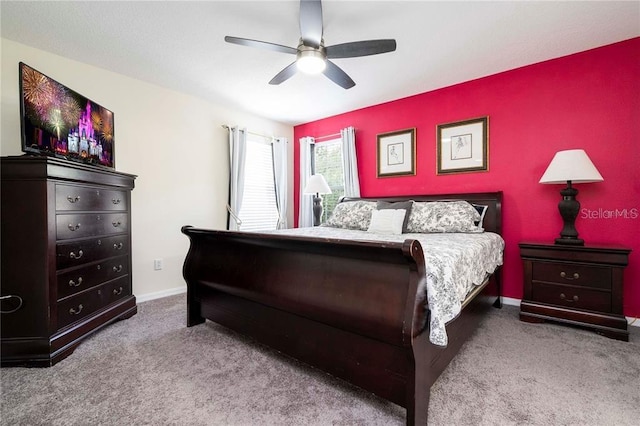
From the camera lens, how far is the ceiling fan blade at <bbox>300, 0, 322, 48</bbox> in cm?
170

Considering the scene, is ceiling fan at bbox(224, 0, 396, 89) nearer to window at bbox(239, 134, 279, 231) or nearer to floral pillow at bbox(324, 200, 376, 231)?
floral pillow at bbox(324, 200, 376, 231)

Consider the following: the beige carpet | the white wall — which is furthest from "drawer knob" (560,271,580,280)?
the white wall

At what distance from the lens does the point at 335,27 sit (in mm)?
2285

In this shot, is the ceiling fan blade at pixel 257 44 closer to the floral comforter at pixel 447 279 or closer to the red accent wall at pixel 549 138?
the floral comforter at pixel 447 279

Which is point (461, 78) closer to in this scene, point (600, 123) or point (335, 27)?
point (600, 123)

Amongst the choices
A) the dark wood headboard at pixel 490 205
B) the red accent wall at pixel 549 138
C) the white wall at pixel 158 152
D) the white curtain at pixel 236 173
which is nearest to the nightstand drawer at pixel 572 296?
the red accent wall at pixel 549 138

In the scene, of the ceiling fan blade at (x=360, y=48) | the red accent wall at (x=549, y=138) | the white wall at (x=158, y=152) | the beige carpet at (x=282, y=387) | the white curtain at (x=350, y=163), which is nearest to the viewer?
the beige carpet at (x=282, y=387)

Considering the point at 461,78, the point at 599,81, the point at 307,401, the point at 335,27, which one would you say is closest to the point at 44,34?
the point at 335,27

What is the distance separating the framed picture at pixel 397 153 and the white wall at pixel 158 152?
2.20 meters

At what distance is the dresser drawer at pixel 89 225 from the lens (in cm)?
204

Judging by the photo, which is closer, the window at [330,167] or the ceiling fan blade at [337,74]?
the ceiling fan blade at [337,74]

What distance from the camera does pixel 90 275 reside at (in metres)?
2.27

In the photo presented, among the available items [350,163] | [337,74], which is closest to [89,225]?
[337,74]

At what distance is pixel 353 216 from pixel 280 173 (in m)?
1.73
